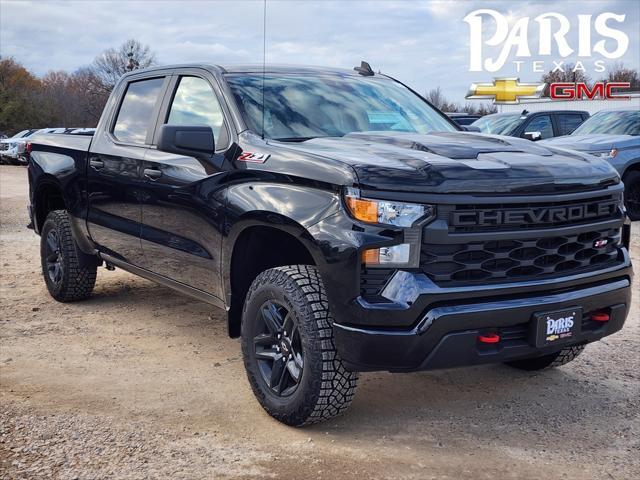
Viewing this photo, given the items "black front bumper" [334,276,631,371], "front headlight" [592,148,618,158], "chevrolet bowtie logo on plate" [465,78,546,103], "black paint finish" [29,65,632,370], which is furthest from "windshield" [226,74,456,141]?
"chevrolet bowtie logo on plate" [465,78,546,103]

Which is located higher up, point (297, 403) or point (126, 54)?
point (126, 54)

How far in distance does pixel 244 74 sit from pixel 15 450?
8.31 ft

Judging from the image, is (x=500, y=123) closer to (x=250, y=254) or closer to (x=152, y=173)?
(x=152, y=173)

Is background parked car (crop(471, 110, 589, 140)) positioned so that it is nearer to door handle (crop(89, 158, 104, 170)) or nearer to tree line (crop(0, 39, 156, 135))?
door handle (crop(89, 158, 104, 170))

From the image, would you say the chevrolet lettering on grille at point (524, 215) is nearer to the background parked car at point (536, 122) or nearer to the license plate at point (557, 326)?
the license plate at point (557, 326)

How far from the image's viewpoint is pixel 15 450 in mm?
3576

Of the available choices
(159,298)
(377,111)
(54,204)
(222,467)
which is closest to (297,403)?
(222,467)

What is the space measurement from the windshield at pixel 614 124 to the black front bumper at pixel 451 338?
9354mm

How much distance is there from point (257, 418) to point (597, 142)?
857 cm

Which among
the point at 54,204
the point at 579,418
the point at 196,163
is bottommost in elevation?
the point at 579,418

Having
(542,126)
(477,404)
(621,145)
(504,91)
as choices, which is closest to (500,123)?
(542,126)

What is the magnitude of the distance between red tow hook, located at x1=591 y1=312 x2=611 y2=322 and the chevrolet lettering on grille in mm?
502

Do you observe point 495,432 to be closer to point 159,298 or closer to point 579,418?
point 579,418

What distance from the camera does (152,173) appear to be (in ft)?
16.0
